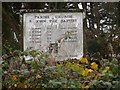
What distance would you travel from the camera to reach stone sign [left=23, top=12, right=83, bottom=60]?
5711mm

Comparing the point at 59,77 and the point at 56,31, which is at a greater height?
the point at 59,77

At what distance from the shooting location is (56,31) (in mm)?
5797

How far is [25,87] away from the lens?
246 cm

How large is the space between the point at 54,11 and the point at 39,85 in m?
3.54

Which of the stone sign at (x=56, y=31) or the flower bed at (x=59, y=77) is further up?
the flower bed at (x=59, y=77)

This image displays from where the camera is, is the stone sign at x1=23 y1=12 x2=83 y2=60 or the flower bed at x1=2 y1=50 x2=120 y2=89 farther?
the stone sign at x1=23 y1=12 x2=83 y2=60

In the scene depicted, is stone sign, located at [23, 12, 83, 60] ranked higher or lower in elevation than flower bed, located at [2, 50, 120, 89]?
lower

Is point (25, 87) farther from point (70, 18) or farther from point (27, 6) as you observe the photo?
point (27, 6)

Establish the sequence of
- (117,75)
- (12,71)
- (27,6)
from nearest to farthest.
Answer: (117,75), (12,71), (27,6)

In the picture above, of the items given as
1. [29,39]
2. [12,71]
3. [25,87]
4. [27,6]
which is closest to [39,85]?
[25,87]

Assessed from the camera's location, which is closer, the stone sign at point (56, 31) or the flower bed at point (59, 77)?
the flower bed at point (59, 77)

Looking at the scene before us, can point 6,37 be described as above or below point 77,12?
below

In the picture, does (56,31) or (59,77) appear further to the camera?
(56,31)

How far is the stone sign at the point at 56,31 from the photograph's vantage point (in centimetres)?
571
